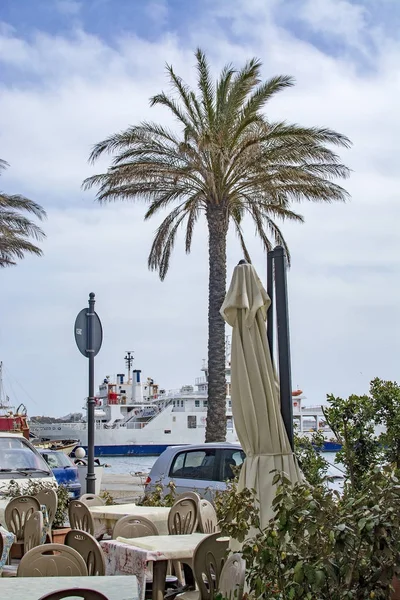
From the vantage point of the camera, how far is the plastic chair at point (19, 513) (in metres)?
9.18

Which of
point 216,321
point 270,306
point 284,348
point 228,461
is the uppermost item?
point 216,321

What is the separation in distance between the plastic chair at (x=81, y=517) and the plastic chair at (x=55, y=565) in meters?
3.15

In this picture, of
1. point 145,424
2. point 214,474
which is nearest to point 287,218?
point 214,474

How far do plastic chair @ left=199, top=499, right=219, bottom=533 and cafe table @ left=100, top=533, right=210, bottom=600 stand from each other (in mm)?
1513

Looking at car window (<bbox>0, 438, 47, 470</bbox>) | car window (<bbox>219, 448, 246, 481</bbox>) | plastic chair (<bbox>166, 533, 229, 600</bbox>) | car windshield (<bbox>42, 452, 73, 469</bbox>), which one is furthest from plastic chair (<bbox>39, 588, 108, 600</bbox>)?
car windshield (<bbox>42, 452, 73, 469</bbox>)

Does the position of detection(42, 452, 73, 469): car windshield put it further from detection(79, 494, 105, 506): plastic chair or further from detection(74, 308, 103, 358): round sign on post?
detection(79, 494, 105, 506): plastic chair

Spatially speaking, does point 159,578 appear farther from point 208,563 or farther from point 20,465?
point 20,465

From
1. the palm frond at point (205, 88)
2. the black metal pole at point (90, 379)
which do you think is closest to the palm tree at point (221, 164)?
the palm frond at point (205, 88)

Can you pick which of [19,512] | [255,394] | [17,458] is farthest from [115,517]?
[17,458]

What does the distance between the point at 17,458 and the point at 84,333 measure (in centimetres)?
241

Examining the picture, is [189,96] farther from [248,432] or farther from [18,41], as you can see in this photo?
[248,432]

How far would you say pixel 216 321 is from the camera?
20.8 metres

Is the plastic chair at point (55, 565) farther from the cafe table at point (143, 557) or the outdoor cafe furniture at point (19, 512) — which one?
the outdoor cafe furniture at point (19, 512)

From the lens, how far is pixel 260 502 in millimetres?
5902
